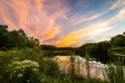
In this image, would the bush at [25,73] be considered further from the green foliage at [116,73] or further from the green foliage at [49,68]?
the green foliage at [49,68]

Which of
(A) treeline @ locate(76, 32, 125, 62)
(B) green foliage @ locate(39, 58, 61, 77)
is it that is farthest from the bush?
(A) treeline @ locate(76, 32, 125, 62)

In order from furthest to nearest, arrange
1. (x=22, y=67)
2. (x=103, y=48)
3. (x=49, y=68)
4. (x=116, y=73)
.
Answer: (x=103, y=48)
(x=49, y=68)
(x=22, y=67)
(x=116, y=73)

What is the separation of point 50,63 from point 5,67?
13.0 ft

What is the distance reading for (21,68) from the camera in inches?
316

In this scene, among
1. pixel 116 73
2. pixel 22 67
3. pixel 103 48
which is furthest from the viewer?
pixel 103 48

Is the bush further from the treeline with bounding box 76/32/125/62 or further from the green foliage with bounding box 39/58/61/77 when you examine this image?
the treeline with bounding box 76/32/125/62

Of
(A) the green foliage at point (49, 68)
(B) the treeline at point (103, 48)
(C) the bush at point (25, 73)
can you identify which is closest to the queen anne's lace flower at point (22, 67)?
(C) the bush at point (25, 73)

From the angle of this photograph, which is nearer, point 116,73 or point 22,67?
point 116,73

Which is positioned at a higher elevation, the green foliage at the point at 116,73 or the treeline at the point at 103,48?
the treeline at the point at 103,48

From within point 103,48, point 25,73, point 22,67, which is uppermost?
point 103,48

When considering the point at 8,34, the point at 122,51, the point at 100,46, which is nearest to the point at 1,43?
the point at 8,34

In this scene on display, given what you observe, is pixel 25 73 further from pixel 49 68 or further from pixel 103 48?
pixel 103 48

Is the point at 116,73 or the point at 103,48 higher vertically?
the point at 103,48

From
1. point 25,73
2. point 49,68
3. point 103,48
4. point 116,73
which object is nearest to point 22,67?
point 25,73
